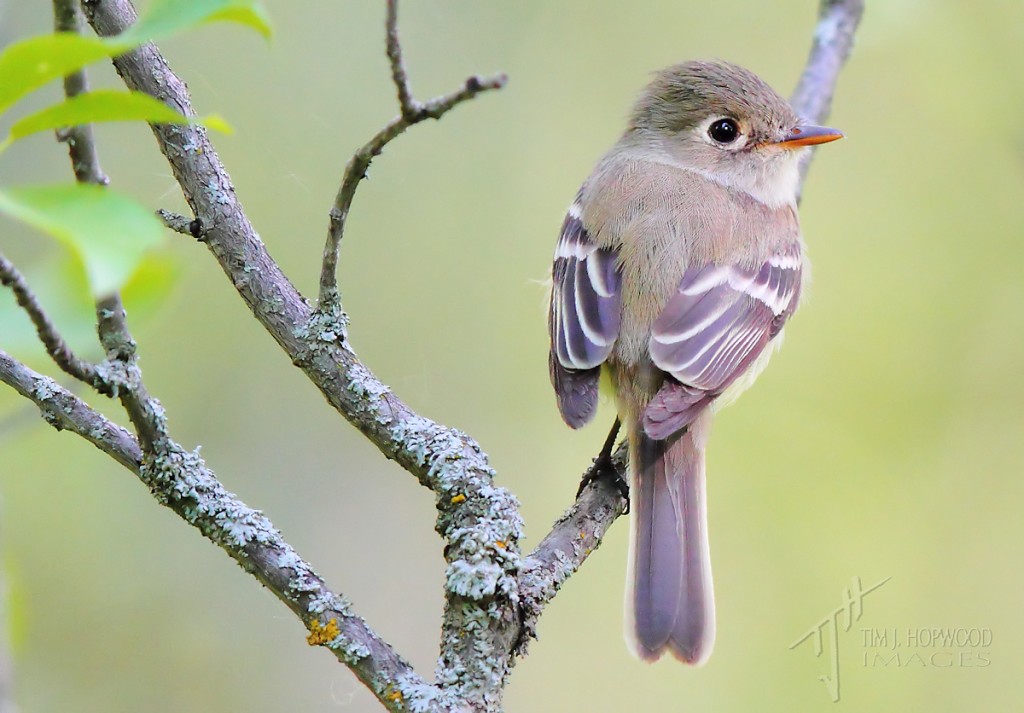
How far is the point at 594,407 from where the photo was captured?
2850 millimetres

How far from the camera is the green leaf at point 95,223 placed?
0.89 metres

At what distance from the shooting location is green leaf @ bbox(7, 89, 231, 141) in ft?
3.69

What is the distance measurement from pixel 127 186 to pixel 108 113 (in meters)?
4.21

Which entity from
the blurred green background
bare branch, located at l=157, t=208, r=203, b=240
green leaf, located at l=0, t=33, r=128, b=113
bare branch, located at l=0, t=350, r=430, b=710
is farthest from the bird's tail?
green leaf, located at l=0, t=33, r=128, b=113

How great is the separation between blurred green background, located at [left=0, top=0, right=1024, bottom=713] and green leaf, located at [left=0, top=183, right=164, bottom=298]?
10.0 ft

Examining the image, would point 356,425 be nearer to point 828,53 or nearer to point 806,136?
point 806,136

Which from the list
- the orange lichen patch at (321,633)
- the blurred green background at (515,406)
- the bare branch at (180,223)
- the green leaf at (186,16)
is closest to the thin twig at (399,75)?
the green leaf at (186,16)

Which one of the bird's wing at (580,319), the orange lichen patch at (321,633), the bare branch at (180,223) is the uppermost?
the bird's wing at (580,319)

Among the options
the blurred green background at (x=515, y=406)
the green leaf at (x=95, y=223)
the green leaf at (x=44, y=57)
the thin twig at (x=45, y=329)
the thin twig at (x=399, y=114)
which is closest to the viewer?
the green leaf at (x=95, y=223)

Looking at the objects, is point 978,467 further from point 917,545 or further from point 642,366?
point 642,366

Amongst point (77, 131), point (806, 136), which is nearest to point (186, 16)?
point (77, 131)

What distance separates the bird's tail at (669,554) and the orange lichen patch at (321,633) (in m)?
1.13

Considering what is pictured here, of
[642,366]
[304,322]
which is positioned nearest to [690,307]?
[642,366]

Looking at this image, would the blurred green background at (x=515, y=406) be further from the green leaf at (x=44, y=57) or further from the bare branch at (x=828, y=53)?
the green leaf at (x=44, y=57)
